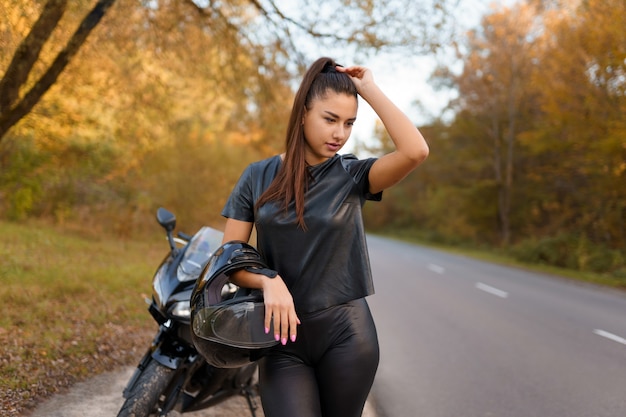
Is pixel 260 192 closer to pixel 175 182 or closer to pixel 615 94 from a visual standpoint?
pixel 175 182

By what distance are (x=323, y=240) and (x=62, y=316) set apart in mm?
5014

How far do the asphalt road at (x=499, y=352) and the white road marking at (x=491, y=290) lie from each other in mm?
19

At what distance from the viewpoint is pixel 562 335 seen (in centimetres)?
761

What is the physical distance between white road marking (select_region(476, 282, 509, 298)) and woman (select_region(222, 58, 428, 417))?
984 centimetres

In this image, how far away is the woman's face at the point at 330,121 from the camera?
2133 mm

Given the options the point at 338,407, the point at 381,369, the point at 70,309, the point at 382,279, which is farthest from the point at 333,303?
the point at 382,279

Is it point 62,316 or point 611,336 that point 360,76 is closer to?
point 62,316

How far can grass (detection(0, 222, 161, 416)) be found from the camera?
4.50 metres

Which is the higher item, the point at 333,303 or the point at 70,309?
the point at 333,303

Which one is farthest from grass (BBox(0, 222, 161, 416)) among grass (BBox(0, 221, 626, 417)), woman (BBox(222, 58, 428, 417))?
woman (BBox(222, 58, 428, 417))

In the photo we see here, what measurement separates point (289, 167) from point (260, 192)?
0.13 metres

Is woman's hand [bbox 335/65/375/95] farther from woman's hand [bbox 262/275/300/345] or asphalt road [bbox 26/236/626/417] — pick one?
asphalt road [bbox 26/236/626/417]

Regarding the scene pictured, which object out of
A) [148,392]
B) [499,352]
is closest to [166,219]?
[148,392]

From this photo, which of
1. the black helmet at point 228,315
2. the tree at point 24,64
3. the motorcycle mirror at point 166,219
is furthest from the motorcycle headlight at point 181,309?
the tree at point 24,64
